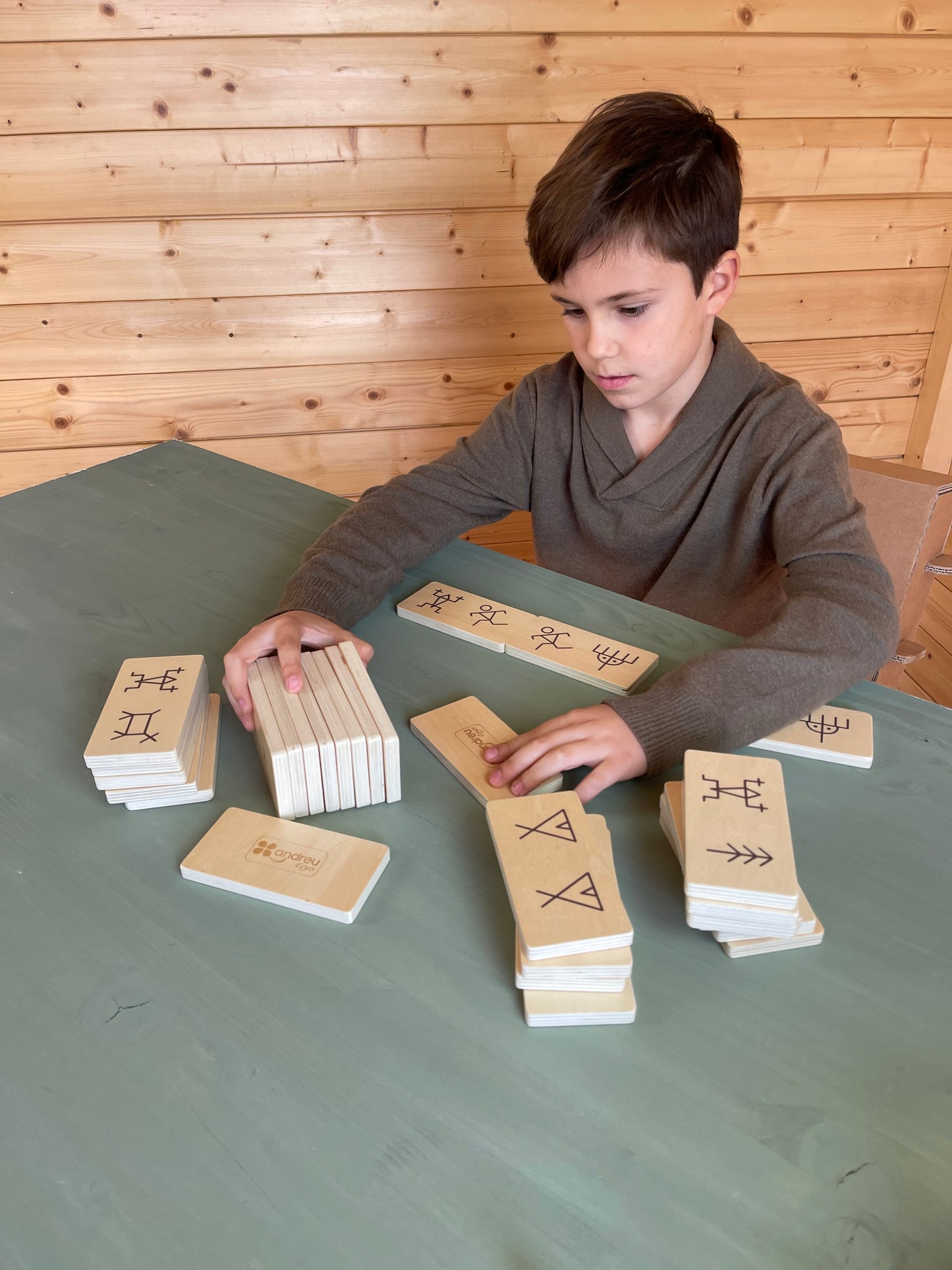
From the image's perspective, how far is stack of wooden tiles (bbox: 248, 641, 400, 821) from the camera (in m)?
0.73

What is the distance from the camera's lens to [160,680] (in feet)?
2.78

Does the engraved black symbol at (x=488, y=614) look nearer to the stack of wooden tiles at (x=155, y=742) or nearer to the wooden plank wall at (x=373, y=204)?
the stack of wooden tiles at (x=155, y=742)

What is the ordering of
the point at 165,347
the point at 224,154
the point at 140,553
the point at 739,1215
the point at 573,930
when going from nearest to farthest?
1. the point at 739,1215
2. the point at 573,930
3. the point at 140,553
4. the point at 224,154
5. the point at 165,347

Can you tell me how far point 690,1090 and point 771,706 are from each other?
1.24ft

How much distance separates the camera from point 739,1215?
1.55 ft

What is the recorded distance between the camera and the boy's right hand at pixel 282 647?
857 mm

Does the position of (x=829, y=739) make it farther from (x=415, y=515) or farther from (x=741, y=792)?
(x=415, y=515)

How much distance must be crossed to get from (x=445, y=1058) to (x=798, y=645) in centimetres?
53

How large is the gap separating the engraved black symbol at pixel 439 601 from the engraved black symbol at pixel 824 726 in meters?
0.42

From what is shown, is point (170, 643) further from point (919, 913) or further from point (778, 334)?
point (778, 334)

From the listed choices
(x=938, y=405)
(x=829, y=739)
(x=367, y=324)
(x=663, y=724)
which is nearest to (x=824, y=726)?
(x=829, y=739)

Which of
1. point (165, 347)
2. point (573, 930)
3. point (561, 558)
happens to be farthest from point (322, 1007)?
point (165, 347)

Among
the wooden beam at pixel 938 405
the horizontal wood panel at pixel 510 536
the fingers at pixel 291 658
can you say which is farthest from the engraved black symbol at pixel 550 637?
Result: the wooden beam at pixel 938 405

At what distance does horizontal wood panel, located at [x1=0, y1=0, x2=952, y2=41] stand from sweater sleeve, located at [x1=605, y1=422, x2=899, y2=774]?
129cm
